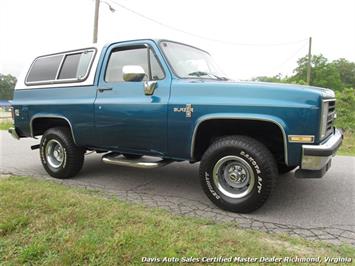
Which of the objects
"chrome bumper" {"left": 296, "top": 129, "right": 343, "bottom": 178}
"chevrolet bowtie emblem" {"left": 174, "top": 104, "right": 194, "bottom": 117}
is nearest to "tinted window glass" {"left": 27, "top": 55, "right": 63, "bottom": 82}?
"chevrolet bowtie emblem" {"left": 174, "top": 104, "right": 194, "bottom": 117}

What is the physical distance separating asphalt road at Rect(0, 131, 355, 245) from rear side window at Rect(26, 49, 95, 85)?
1.63 meters

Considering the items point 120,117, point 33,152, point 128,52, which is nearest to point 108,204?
point 120,117

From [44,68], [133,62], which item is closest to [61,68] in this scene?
[44,68]

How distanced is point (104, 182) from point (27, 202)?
1.42 m

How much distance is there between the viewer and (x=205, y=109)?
144 inches

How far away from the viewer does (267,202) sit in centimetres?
402

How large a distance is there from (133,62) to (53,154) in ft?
7.42

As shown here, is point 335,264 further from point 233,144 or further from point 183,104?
point 183,104

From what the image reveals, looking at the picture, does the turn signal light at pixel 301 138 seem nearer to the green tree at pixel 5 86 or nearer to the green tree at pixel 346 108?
the green tree at pixel 346 108

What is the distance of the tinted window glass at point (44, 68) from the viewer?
5.30 m

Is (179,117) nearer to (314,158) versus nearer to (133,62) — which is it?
(133,62)

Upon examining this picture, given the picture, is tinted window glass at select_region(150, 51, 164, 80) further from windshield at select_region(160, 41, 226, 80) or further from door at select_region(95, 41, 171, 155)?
windshield at select_region(160, 41, 226, 80)

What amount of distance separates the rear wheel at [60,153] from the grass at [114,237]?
1.35 meters

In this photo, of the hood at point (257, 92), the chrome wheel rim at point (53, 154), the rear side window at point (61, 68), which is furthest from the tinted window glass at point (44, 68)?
the hood at point (257, 92)
